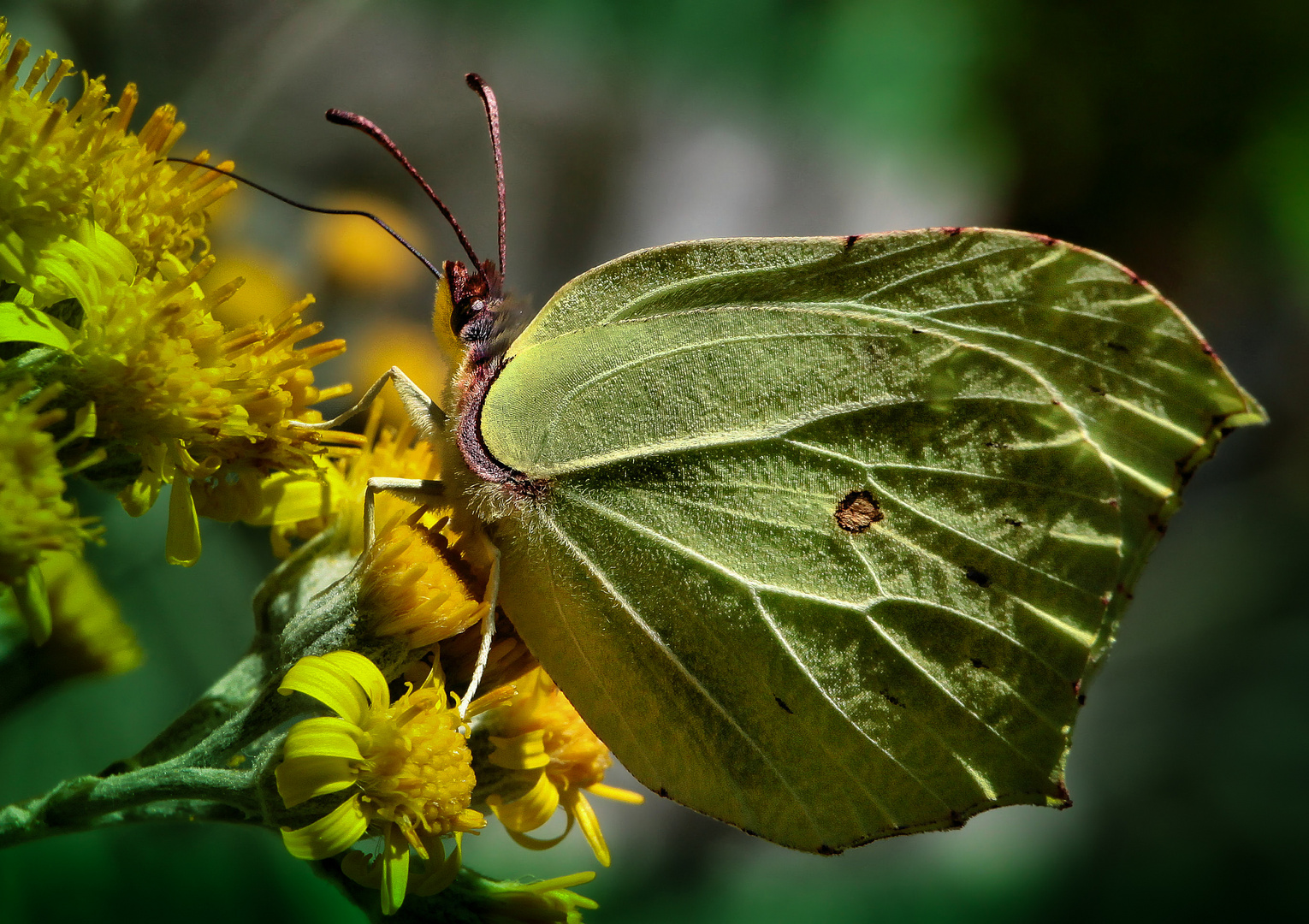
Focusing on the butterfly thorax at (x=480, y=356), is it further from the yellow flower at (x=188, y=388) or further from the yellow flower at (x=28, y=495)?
the yellow flower at (x=28, y=495)

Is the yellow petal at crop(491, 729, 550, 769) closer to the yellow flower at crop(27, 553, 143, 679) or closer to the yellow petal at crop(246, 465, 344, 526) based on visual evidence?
the yellow petal at crop(246, 465, 344, 526)

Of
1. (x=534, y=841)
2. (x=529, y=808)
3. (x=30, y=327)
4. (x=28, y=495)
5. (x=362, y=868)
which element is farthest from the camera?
(x=534, y=841)

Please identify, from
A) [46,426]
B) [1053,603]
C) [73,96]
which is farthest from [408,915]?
[73,96]

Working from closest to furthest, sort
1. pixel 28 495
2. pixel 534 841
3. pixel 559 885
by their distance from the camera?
1. pixel 28 495
2. pixel 559 885
3. pixel 534 841

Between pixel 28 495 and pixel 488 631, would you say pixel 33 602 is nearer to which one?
pixel 28 495

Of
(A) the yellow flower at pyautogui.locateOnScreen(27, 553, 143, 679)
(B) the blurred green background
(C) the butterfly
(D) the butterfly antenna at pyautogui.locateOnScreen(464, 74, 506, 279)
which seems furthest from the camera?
(B) the blurred green background

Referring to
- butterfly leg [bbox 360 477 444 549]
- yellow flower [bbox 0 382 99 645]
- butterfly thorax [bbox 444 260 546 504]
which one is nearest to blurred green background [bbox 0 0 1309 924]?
butterfly leg [bbox 360 477 444 549]

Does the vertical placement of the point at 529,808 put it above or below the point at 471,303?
below

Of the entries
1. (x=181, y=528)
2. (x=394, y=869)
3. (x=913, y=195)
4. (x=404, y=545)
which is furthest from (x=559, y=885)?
(x=913, y=195)
